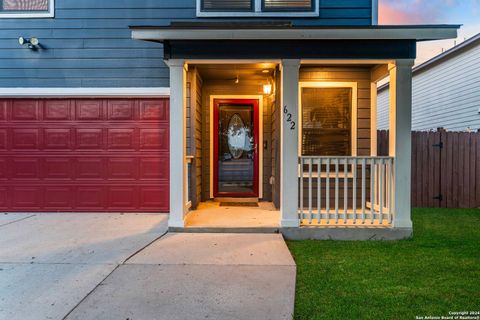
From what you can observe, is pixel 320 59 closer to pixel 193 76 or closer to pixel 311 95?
pixel 311 95

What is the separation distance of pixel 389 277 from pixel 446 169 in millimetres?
4991

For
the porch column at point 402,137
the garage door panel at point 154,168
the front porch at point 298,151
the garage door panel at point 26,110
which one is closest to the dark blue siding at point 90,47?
the garage door panel at point 26,110

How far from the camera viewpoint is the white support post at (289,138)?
451 cm

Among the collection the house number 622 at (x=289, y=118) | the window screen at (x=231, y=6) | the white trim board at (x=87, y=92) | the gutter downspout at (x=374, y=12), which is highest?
the window screen at (x=231, y=6)

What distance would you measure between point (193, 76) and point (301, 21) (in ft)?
6.78

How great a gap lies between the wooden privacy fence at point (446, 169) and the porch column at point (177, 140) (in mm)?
5027

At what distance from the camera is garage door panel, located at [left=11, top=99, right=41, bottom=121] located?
6.07 m

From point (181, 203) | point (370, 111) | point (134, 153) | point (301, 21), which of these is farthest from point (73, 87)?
point (370, 111)

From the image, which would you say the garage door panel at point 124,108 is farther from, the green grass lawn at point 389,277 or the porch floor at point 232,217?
the green grass lawn at point 389,277

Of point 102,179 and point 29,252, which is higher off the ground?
point 102,179

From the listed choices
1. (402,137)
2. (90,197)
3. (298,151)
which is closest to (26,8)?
(90,197)

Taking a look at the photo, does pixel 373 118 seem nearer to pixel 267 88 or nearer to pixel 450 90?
pixel 267 88

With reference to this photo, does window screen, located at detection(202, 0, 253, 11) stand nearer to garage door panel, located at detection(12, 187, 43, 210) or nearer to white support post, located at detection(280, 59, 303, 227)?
white support post, located at detection(280, 59, 303, 227)

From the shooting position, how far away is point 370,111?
5.80 m
